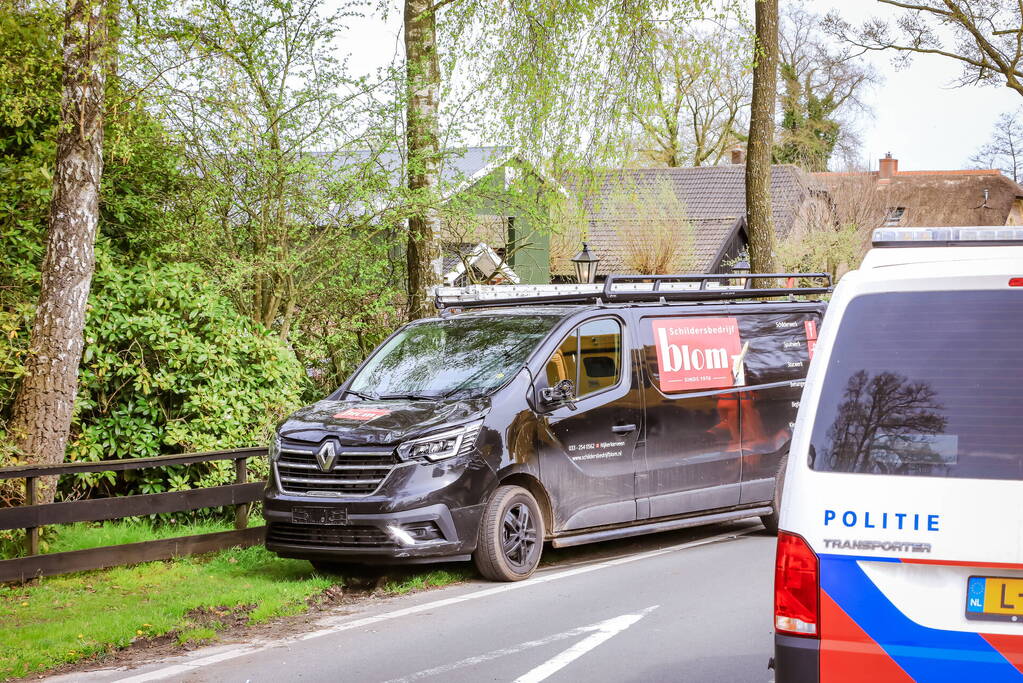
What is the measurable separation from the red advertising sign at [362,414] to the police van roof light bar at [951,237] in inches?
212

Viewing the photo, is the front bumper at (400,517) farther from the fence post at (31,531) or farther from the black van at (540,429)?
the fence post at (31,531)

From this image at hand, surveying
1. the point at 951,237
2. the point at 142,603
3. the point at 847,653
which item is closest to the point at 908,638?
the point at 847,653

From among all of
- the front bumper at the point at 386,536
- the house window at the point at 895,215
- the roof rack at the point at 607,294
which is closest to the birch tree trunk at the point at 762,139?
the roof rack at the point at 607,294

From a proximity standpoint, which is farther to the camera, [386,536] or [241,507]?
A: [241,507]

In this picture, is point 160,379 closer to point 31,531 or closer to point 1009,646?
point 31,531

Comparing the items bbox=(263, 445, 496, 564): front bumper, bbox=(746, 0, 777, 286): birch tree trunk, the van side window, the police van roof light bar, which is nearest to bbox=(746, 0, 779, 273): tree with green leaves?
bbox=(746, 0, 777, 286): birch tree trunk

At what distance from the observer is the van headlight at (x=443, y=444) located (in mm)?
8461

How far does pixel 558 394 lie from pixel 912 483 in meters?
5.68

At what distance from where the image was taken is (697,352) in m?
10.5

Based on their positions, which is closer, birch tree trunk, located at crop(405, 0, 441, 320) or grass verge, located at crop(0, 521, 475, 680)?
grass verge, located at crop(0, 521, 475, 680)

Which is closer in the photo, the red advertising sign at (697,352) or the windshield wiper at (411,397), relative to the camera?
the windshield wiper at (411,397)

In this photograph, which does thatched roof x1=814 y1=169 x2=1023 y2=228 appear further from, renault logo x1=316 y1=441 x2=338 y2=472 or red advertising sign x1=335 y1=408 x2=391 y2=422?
renault logo x1=316 y1=441 x2=338 y2=472

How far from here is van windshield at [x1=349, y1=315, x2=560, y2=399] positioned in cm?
935

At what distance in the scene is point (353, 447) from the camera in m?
8.56
